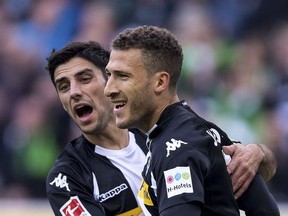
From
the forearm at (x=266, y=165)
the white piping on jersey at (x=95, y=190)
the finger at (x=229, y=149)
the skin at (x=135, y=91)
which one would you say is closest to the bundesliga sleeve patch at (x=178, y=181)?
the skin at (x=135, y=91)

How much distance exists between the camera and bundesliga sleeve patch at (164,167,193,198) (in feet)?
11.2

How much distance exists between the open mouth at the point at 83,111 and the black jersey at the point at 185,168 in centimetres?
115

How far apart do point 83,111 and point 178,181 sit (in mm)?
1638

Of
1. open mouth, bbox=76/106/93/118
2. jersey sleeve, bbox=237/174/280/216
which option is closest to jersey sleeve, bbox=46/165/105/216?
open mouth, bbox=76/106/93/118

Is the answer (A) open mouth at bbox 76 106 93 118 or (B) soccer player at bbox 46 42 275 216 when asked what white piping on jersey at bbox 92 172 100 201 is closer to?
(B) soccer player at bbox 46 42 275 216

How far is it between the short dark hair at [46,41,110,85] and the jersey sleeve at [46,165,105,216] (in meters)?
0.64

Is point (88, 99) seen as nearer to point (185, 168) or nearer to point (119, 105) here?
point (119, 105)

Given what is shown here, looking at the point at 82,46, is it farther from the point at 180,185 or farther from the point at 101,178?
the point at 180,185

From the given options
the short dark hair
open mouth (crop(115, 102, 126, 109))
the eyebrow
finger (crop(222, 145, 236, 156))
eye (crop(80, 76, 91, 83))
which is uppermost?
the short dark hair

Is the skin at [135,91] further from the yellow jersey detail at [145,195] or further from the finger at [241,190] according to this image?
the yellow jersey detail at [145,195]

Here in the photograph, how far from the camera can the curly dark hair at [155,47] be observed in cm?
375

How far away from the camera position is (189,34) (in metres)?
8.98

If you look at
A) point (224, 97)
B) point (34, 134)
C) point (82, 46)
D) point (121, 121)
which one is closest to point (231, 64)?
point (224, 97)

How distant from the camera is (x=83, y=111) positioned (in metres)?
4.94
